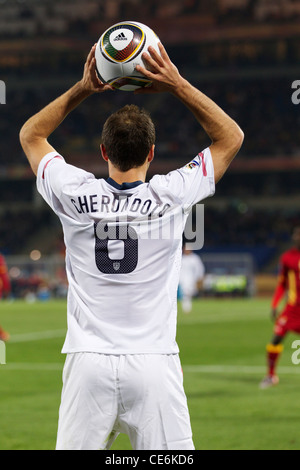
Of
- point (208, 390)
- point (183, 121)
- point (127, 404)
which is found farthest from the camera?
point (183, 121)

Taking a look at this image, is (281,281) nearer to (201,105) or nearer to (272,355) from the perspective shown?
(272,355)

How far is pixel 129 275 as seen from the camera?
3740mm

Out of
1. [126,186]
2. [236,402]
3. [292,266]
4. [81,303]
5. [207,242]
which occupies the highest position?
[126,186]

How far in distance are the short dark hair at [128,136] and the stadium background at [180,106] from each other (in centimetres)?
4123

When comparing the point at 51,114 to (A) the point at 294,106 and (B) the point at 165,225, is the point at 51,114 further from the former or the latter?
(A) the point at 294,106

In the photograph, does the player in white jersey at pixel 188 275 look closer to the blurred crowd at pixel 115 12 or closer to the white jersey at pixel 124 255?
the blurred crowd at pixel 115 12

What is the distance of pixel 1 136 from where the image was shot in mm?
53031

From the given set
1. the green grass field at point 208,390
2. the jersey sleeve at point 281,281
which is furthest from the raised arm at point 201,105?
the jersey sleeve at point 281,281

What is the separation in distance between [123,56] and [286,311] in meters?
8.73

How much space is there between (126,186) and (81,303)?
58cm

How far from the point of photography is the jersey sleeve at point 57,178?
3852 mm

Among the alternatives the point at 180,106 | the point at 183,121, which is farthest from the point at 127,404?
the point at 180,106

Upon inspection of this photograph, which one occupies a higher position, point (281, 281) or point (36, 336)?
point (281, 281)

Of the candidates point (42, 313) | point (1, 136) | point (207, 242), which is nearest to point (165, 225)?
point (42, 313)
